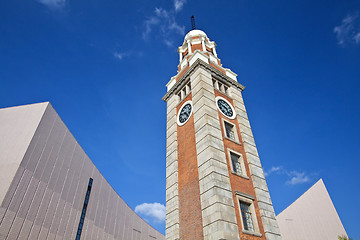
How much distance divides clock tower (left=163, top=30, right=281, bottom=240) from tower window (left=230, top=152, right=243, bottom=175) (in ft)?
0.23

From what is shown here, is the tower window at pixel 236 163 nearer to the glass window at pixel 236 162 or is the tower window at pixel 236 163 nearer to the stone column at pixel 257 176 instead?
the glass window at pixel 236 162

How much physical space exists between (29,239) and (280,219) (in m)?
39.0

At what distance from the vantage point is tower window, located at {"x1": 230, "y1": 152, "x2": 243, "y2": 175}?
16.4 metres

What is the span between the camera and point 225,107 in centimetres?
2014

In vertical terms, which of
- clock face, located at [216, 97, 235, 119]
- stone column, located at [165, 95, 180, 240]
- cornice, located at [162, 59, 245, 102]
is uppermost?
cornice, located at [162, 59, 245, 102]

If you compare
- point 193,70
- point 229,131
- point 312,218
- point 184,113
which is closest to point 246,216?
point 229,131

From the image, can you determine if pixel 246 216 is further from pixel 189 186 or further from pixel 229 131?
pixel 229 131

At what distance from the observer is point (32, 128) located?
2383 centimetres

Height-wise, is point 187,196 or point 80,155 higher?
point 80,155

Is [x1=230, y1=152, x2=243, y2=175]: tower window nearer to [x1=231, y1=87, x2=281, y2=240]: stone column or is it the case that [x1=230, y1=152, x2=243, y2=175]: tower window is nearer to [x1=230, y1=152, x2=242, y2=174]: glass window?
[x1=230, y1=152, x2=242, y2=174]: glass window

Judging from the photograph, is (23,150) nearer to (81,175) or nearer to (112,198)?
(81,175)

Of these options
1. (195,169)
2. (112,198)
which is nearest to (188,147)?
(195,169)

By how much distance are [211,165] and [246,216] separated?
11.6 feet

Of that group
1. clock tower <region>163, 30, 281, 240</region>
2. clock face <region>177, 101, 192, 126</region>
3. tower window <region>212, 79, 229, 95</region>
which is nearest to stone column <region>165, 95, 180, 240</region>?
clock tower <region>163, 30, 281, 240</region>
